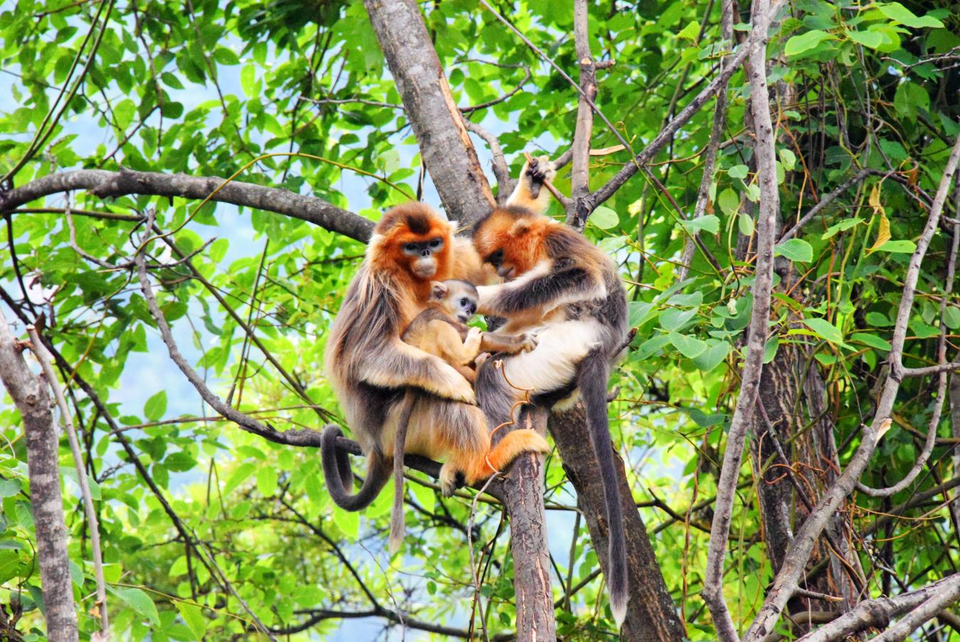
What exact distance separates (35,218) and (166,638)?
2272mm

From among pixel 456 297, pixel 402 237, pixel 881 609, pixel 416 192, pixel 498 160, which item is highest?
pixel 416 192

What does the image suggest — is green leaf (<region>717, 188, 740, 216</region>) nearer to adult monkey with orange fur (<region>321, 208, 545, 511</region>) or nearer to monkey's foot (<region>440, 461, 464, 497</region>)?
adult monkey with orange fur (<region>321, 208, 545, 511</region>)

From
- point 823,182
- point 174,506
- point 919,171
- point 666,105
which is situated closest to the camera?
point 919,171

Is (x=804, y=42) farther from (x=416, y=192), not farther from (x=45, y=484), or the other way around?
(x=416, y=192)

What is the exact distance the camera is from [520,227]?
2943 millimetres

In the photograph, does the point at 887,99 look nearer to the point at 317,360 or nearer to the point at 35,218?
the point at 317,360

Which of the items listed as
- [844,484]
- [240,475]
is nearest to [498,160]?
[844,484]

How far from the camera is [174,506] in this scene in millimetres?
4547

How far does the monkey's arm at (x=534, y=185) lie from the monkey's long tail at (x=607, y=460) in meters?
0.63

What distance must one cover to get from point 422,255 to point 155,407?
1401 millimetres

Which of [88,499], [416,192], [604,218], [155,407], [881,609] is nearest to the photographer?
[88,499]

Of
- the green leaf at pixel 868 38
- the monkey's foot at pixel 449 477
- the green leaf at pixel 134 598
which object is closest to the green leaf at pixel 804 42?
the green leaf at pixel 868 38

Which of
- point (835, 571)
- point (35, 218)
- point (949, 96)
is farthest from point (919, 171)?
point (35, 218)

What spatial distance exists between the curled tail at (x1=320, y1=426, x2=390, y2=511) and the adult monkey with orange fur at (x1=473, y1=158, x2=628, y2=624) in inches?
18.0
